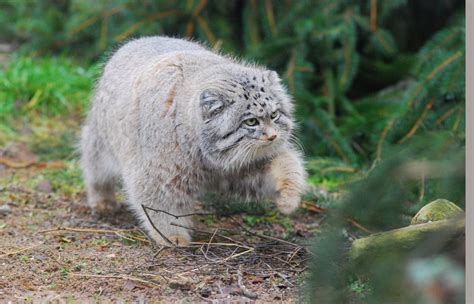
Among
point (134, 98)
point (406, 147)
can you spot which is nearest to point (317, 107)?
point (134, 98)

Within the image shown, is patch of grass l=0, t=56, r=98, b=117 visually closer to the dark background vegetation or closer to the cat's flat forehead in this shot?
the dark background vegetation

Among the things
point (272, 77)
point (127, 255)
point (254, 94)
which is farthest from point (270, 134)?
point (127, 255)

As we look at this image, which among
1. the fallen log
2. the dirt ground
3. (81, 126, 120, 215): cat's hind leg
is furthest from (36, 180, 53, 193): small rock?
the fallen log

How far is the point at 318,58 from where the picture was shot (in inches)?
306

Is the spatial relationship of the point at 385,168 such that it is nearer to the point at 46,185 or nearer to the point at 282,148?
the point at 282,148

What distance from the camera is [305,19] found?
25.0 ft

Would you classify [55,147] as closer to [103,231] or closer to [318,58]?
[103,231]

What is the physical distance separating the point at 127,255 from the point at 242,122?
114 cm

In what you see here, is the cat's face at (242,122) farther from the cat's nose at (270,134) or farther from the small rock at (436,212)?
the small rock at (436,212)

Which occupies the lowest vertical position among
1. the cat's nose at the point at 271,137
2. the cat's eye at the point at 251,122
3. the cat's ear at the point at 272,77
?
the cat's nose at the point at 271,137

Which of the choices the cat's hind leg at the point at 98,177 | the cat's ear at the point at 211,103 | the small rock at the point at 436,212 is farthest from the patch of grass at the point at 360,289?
the cat's hind leg at the point at 98,177

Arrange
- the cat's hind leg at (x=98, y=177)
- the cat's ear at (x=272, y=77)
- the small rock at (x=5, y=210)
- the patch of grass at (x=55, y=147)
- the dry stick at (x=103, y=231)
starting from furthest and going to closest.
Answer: the patch of grass at (x=55, y=147)
the cat's hind leg at (x=98, y=177)
the small rock at (x=5, y=210)
the dry stick at (x=103, y=231)
the cat's ear at (x=272, y=77)

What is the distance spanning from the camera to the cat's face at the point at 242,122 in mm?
4613

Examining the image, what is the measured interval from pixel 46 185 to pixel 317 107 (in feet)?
8.79
